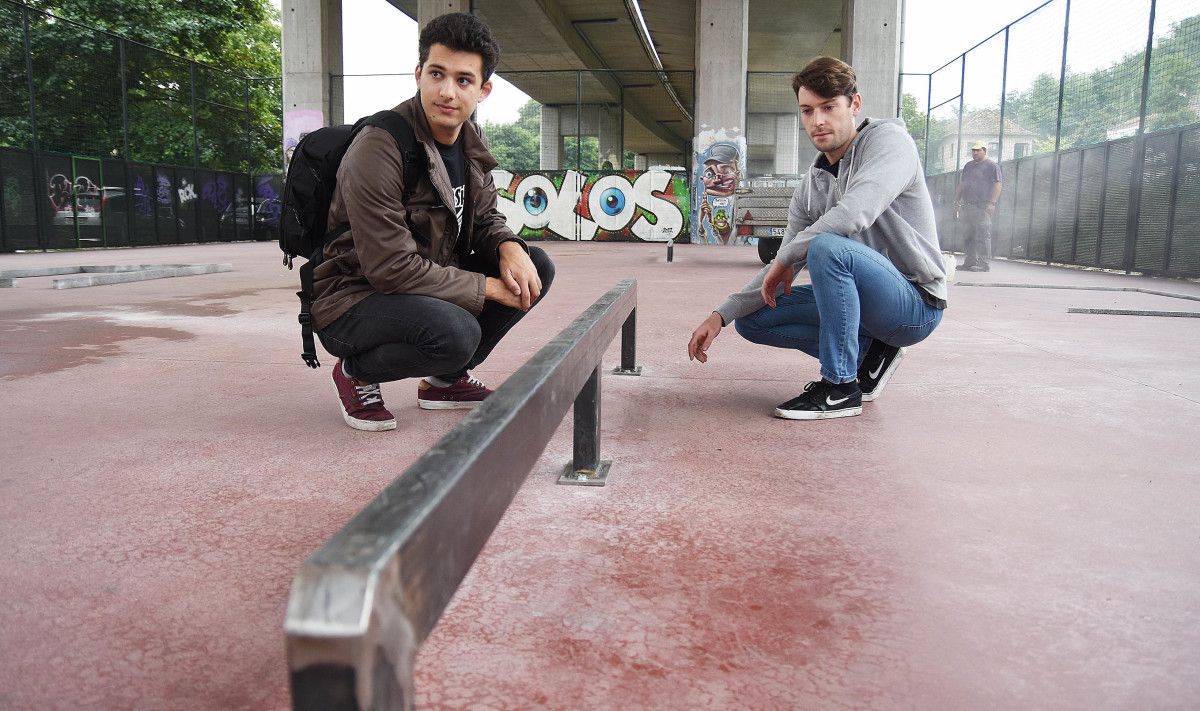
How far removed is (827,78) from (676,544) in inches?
70.5

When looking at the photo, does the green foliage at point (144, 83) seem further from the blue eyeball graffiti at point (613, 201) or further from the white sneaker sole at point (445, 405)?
the white sneaker sole at point (445, 405)

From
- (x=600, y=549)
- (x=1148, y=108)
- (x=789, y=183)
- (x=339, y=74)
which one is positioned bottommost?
(x=600, y=549)

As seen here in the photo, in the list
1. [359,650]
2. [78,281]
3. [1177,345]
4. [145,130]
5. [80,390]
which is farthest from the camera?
[145,130]

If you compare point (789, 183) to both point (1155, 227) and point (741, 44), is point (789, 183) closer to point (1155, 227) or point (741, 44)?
point (1155, 227)

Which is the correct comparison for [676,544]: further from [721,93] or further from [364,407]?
[721,93]

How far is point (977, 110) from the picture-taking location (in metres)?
16.4

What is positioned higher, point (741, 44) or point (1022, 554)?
point (741, 44)

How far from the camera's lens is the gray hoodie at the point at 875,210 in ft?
9.36

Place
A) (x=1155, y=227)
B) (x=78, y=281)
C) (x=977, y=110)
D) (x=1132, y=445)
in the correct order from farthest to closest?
(x=977, y=110) < (x=1155, y=227) < (x=78, y=281) < (x=1132, y=445)

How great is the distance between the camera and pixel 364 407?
111 inches

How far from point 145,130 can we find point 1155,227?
18.1 meters

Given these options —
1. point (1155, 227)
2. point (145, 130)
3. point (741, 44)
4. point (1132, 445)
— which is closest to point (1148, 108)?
point (1155, 227)

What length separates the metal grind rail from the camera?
580 millimetres

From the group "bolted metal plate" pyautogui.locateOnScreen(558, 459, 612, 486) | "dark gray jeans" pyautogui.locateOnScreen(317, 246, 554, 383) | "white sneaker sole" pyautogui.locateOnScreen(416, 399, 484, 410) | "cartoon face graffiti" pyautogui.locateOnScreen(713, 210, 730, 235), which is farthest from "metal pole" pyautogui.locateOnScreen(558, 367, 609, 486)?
"cartoon face graffiti" pyautogui.locateOnScreen(713, 210, 730, 235)
